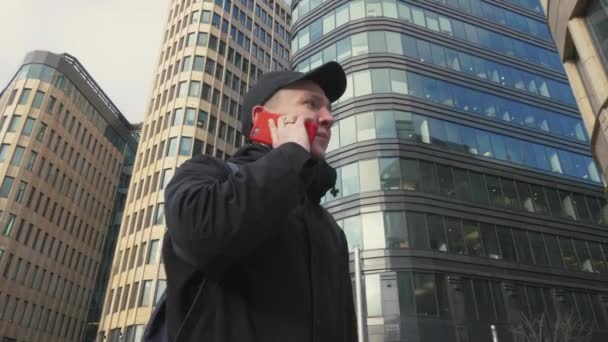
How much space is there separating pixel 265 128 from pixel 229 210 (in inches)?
20.8

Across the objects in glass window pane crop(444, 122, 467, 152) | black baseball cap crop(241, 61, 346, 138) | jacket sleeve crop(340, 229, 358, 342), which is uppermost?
glass window pane crop(444, 122, 467, 152)

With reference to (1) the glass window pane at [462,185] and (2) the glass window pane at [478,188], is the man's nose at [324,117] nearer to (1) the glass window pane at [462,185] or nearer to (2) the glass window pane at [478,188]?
(1) the glass window pane at [462,185]

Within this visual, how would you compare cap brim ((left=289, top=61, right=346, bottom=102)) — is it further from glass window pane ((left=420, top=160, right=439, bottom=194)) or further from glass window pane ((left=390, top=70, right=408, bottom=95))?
glass window pane ((left=390, top=70, right=408, bottom=95))

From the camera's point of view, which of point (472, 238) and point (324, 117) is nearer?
point (324, 117)

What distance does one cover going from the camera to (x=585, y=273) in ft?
90.8

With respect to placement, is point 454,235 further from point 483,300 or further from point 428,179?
point 483,300

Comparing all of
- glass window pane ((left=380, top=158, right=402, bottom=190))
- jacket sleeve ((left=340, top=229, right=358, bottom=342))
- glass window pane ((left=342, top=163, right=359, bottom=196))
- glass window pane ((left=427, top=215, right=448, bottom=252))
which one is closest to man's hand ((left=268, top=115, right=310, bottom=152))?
jacket sleeve ((left=340, top=229, right=358, bottom=342))

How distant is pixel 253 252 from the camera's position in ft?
5.01

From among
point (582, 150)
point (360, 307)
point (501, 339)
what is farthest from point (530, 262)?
point (360, 307)

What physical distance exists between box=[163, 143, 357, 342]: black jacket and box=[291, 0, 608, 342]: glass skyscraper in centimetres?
2046

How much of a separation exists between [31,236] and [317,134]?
57237mm

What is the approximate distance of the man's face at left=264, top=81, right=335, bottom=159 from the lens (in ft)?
6.06

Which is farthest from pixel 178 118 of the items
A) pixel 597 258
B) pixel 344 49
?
pixel 597 258

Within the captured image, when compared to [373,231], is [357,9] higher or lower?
higher
